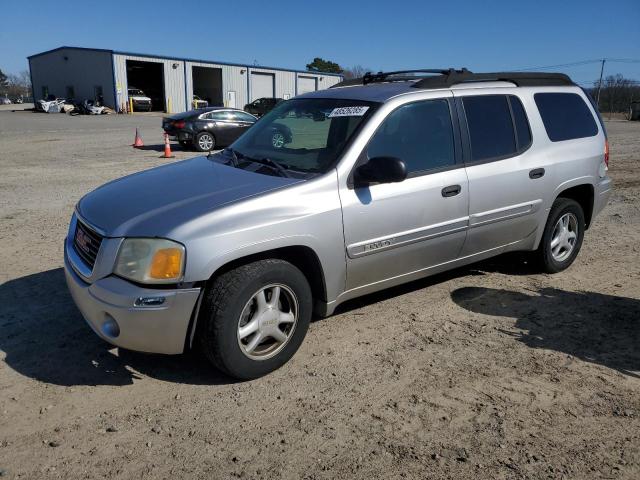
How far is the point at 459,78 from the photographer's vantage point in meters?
4.43

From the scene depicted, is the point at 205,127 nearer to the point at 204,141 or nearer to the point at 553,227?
the point at 204,141

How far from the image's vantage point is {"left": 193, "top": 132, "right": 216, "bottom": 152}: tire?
54.3 feet

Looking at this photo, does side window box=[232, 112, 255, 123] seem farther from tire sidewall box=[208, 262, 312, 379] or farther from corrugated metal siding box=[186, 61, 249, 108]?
corrugated metal siding box=[186, 61, 249, 108]

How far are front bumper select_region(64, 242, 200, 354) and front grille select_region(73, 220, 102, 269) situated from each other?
228 millimetres

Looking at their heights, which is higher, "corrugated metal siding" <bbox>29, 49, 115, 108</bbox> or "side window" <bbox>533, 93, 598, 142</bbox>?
"corrugated metal siding" <bbox>29, 49, 115, 108</bbox>

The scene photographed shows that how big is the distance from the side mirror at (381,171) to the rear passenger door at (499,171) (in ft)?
3.18

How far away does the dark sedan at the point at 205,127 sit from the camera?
16500mm

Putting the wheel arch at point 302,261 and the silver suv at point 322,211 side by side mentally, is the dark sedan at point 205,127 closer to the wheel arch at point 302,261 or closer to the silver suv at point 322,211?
the silver suv at point 322,211

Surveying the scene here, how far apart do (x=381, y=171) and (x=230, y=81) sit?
2091 inches

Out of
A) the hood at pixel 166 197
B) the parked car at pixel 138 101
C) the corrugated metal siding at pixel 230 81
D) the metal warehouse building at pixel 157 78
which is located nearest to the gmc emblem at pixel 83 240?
the hood at pixel 166 197

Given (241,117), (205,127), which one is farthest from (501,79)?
(241,117)

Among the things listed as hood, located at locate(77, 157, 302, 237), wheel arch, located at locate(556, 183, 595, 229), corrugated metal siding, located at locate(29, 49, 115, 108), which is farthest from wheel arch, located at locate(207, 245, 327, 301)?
corrugated metal siding, located at locate(29, 49, 115, 108)

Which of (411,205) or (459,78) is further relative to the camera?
(459,78)

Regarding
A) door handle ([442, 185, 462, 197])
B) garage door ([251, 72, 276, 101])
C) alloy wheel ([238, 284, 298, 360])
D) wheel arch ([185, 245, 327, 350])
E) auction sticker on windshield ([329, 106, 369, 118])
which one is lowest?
alloy wheel ([238, 284, 298, 360])
